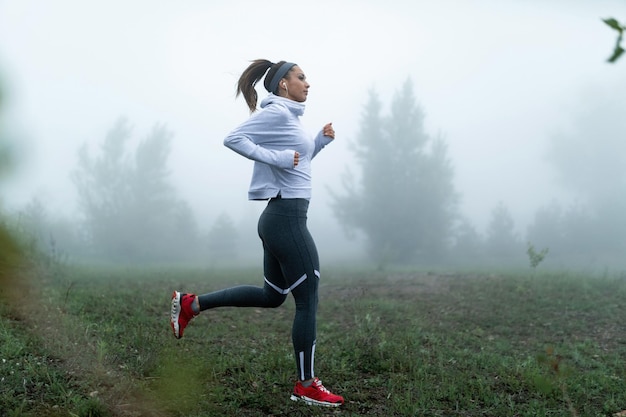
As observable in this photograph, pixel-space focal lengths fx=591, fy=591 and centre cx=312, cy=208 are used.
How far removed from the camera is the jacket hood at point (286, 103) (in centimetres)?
402

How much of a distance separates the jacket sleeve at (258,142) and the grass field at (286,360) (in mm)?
1562

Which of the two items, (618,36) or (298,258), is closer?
(618,36)

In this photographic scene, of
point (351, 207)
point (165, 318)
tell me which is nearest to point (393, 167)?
point (351, 207)

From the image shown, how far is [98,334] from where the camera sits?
17.8ft

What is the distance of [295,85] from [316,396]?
2.13 meters

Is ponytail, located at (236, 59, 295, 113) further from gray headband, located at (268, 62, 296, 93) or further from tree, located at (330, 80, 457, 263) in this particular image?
tree, located at (330, 80, 457, 263)

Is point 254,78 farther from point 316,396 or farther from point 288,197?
point 316,396

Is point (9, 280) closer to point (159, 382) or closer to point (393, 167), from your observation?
point (159, 382)

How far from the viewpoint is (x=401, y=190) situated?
119 feet

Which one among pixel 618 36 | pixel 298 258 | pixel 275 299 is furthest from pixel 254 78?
pixel 618 36

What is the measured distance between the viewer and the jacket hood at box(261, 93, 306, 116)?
13.2ft

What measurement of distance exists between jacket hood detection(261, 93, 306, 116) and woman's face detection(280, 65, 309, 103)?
6cm

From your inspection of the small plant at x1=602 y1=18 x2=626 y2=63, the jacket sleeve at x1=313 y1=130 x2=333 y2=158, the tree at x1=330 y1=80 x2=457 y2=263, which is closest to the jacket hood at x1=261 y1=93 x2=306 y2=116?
the jacket sleeve at x1=313 y1=130 x2=333 y2=158

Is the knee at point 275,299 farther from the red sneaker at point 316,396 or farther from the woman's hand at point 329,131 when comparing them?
the woman's hand at point 329,131
